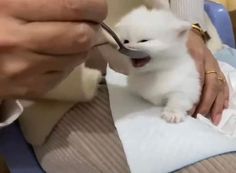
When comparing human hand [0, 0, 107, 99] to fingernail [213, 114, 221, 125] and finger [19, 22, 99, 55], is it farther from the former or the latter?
fingernail [213, 114, 221, 125]

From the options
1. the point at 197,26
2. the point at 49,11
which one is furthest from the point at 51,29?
the point at 197,26

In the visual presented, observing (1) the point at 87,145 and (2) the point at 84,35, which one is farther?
(1) the point at 87,145

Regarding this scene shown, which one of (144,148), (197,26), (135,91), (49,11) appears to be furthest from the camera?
(197,26)

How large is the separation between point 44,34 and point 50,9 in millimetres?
24

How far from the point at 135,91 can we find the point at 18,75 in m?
0.27

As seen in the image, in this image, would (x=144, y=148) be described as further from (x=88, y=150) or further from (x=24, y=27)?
(x=24, y=27)

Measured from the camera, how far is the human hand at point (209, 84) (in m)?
0.77

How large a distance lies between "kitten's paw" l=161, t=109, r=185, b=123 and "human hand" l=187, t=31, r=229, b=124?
0.09 meters

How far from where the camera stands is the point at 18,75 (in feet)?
1.58

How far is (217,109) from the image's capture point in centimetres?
77

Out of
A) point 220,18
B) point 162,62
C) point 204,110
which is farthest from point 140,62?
point 220,18

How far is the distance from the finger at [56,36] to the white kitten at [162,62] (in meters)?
0.21

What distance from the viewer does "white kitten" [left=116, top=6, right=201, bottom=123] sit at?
0.68 metres

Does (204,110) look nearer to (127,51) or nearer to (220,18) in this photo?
(127,51)
